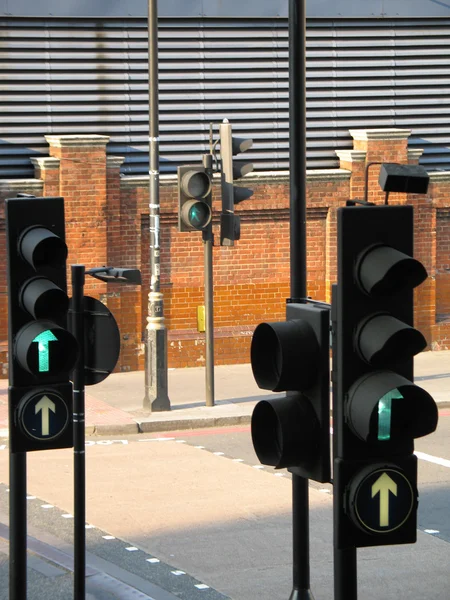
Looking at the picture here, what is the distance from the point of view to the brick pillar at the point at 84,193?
18.9 metres

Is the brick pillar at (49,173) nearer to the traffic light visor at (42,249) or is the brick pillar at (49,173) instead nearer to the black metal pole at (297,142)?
the traffic light visor at (42,249)

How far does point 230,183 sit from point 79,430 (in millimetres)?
8739

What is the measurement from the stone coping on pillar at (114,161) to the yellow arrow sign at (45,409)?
11.9m

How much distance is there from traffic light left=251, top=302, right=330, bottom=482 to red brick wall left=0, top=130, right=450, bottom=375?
1386 cm

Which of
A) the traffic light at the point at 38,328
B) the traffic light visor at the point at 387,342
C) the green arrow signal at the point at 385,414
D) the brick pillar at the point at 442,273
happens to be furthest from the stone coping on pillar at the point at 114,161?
the green arrow signal at the point at 385,414

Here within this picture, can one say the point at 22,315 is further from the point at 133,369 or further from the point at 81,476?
the point at 133,369

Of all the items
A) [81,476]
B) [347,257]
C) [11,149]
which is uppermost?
[11,149]

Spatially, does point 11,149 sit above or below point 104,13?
below

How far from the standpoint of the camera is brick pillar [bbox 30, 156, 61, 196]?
1888cm

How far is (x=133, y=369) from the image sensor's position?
65.6 feet

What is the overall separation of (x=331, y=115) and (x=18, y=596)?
14110 mm

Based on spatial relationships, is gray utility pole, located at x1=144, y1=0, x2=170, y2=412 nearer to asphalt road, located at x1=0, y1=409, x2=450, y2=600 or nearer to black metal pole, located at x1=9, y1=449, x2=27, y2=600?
asphalt road, located at x1=0, y1=409, x2=450, y2=600

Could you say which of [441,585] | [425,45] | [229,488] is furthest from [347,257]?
[425,45]

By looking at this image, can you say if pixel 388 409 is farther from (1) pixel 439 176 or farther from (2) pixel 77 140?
(1) pixel 439 176
